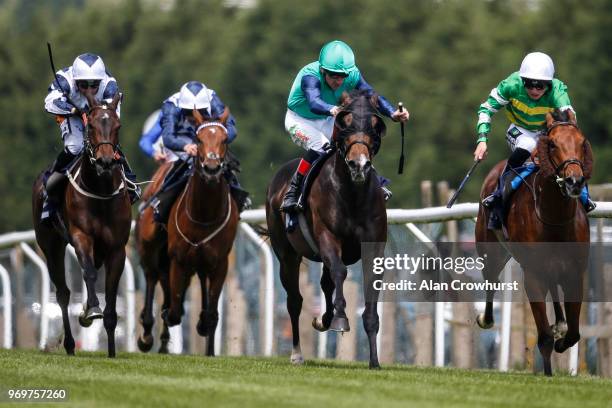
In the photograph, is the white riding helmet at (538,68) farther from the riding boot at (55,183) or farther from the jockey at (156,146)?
the jockey at (156,146)

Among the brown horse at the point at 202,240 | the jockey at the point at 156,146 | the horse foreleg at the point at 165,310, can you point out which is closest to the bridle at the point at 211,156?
the brown horse at the point at 202,240

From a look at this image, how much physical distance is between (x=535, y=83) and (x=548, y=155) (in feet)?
3.06

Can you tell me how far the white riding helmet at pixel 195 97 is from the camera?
15797 millimetres

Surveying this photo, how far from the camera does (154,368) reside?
11328 mm

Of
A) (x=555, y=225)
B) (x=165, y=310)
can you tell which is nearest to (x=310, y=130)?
(x=555, y=225)

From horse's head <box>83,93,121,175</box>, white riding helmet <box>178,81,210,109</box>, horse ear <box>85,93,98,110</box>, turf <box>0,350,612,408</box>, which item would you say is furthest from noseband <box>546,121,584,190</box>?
white riding helmet <box>178,81,210,109</box>

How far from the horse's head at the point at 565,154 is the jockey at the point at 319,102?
3.47 feet

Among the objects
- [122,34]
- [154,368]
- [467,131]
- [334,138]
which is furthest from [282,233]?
[122,34]

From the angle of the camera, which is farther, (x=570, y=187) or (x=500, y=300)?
(x=500, y=300)

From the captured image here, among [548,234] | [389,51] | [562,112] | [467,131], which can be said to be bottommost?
[548,234]

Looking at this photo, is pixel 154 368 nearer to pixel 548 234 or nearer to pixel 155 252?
pixel 548 234

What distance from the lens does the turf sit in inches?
363

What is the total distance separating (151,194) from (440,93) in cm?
3174

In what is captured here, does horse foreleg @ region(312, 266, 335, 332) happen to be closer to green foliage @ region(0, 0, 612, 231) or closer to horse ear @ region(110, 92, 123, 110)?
horse ear @ region(110, 92, 123, 110)
